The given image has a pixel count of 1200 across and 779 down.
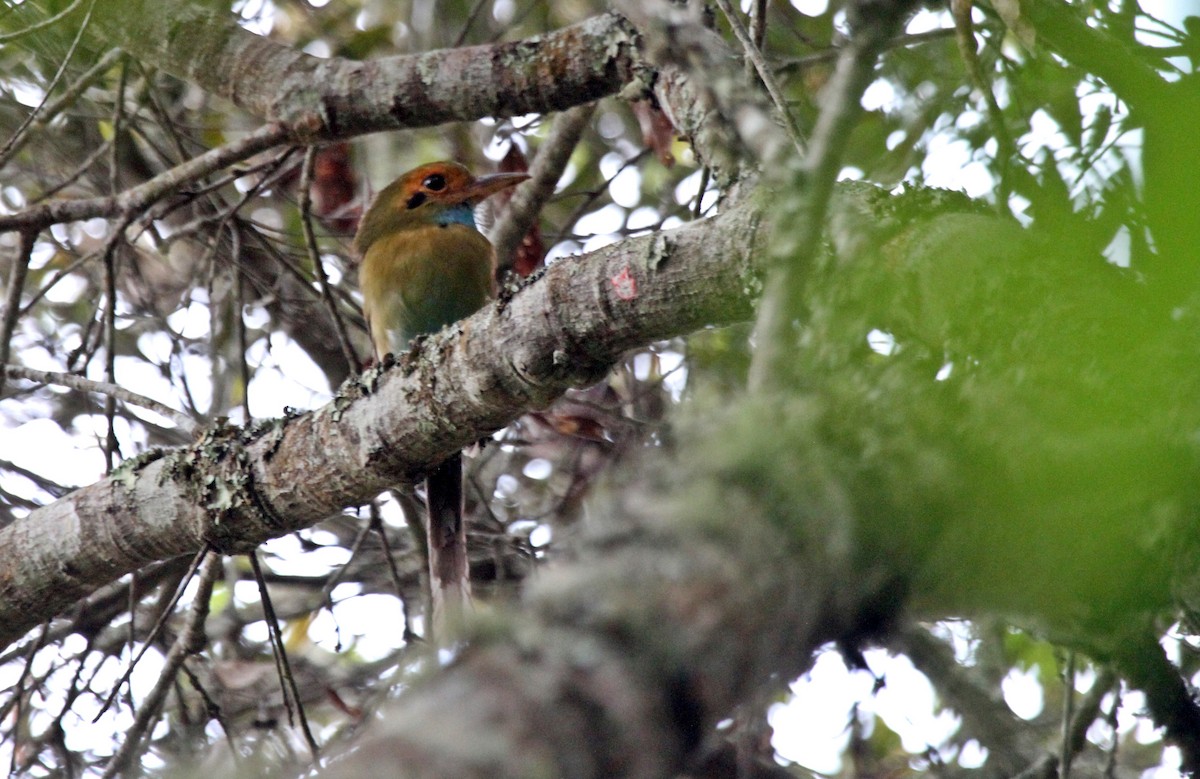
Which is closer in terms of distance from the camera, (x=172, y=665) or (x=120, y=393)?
(x=120, y=393)

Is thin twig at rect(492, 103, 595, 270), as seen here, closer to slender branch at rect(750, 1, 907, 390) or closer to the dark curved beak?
the dark curved beak

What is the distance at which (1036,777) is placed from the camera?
2.67m

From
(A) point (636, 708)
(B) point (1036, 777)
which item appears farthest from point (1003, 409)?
(B) point (1036, 777)

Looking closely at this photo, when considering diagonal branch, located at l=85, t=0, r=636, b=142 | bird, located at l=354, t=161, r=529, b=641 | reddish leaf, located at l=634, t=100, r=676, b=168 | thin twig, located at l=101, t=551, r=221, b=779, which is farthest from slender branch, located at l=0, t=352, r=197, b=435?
reddish leaf, located at l=634, t=100, r=676, b=168

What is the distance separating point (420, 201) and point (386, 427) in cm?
259

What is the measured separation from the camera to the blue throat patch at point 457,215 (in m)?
5.51

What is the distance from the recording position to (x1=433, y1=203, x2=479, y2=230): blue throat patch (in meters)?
5.51

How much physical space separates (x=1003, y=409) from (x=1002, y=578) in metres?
0.17

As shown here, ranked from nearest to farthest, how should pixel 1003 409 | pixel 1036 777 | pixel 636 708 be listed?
pixel 636 708 → pixel 1003 409 → pixel 1036 777

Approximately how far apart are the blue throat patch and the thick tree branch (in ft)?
7.63

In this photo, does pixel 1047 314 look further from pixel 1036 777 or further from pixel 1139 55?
pixel 1139 55

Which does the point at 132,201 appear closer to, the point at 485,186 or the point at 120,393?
the point at 120,393

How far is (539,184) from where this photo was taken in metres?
5.05

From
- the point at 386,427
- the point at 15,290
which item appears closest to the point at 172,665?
the point at 386,427
